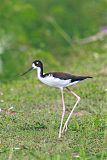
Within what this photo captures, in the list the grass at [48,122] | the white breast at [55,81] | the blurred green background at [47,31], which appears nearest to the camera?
the grass at [48,122]

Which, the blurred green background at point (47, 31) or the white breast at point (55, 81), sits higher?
the blurred green background at point (47, 31)

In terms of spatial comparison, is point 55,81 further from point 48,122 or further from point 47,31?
point 47,31

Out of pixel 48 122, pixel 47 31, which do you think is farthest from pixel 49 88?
pixel 47 31

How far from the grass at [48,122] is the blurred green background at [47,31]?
126cm

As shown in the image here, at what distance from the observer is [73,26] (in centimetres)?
1714

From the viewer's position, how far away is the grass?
6957 mm

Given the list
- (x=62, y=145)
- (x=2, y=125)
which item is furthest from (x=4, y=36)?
(x=62, y=145)

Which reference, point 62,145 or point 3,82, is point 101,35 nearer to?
point 3,82

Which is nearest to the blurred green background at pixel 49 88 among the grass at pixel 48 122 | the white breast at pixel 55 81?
the grass at pixel 48 122

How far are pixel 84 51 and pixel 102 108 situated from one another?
591 cm

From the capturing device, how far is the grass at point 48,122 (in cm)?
696

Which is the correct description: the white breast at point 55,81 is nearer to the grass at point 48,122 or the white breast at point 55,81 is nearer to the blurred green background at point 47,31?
the grass at point 48,122

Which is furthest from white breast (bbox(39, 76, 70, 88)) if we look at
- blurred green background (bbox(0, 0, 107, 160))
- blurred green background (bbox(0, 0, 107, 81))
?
blurred green background (bbox(0, 0, 107, 81))

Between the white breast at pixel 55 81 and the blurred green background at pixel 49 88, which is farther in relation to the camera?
the white breast at pixel 55 81
